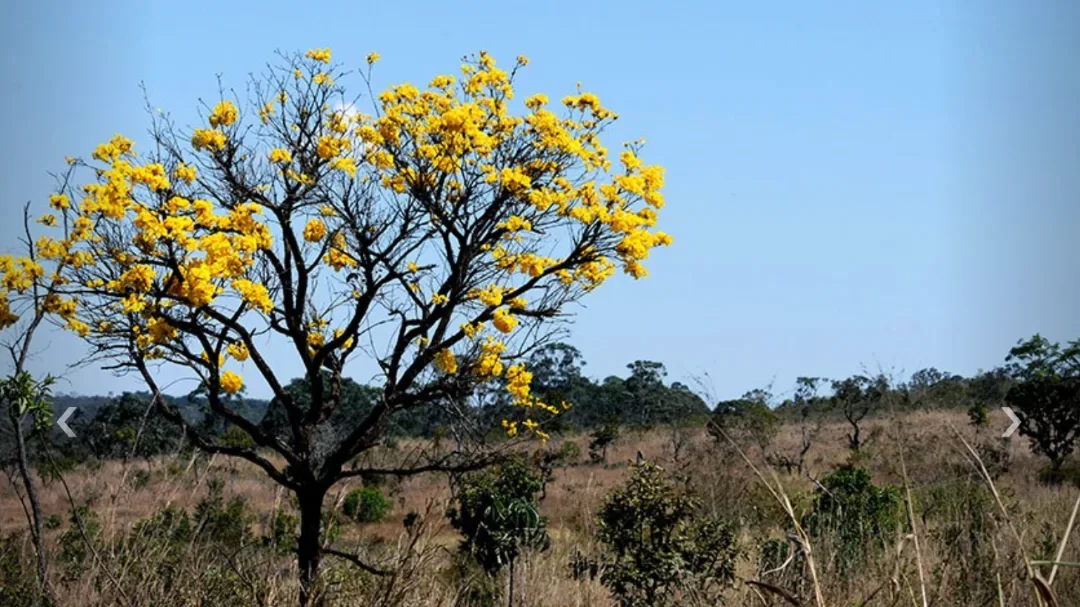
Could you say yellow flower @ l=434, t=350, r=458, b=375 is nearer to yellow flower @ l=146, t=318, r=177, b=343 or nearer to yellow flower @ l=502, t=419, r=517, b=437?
yellow flower @ l=502, t=419, r=517, b=437

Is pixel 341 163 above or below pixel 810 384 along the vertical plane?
below

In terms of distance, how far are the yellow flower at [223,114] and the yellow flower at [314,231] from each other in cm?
113

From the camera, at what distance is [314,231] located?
34.5 ft

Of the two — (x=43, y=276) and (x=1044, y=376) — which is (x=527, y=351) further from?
(x=1044, y=376)

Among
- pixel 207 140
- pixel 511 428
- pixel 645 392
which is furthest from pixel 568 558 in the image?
pixel 645 392

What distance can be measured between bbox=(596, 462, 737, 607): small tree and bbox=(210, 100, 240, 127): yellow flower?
4.74 meters

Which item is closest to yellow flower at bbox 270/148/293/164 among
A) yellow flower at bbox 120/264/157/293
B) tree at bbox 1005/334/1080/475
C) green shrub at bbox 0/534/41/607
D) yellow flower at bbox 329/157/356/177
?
yellow flower at bbox 329/157/356/177

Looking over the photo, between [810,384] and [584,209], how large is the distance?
36169mm

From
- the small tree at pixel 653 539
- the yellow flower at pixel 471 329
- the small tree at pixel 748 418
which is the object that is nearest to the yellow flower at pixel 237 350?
the yellow flower at pixel 471 329

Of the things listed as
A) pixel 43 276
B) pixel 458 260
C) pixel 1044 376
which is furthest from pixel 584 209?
pixel 1044 376

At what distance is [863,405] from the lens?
3125cm

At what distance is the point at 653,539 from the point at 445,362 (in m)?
2.61

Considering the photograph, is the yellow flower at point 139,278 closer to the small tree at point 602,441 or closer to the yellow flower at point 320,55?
the yellow flower at point 320,55

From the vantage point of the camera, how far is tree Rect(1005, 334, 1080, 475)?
78.4 ft
